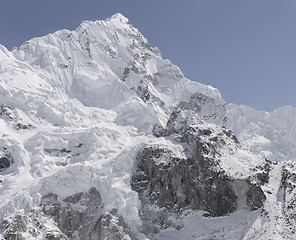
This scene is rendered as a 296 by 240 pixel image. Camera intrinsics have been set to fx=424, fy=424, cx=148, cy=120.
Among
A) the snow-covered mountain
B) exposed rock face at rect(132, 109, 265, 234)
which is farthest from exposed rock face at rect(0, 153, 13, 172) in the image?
exposed rock face at rect(132, 109, 265, 234)

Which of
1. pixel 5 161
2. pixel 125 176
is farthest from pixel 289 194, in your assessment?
pixel 5 161

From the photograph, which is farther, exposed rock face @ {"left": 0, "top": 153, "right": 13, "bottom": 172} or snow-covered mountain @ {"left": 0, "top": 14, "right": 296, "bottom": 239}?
exposed rock face @ {"left": 0, "top": 153, "right": 13, "bottom": 172}

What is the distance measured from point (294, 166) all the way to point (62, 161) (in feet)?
199

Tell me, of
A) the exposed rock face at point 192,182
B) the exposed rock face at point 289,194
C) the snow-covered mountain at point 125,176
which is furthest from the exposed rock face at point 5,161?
the exposed rock face at point 289,194

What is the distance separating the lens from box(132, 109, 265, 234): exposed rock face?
101875 millimetres

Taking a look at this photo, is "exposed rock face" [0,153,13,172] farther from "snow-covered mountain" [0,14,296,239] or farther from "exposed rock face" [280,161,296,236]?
"exposed rock face" [280,161,296,236]

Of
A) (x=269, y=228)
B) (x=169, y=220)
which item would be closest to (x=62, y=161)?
(x=169, y=220)

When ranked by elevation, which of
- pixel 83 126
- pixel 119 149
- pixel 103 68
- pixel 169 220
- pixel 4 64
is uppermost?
pixel 103 68

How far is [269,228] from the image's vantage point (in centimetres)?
9144

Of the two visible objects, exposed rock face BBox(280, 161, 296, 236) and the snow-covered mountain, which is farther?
the snow-covered mountain

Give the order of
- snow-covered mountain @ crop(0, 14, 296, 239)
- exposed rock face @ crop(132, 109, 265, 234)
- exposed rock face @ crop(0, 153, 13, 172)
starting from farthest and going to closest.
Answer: exposed rock face @ crop(0, 153, 13, 172) < exposed rock face @ crop(132, 109, 265, 234) < snow-covered mountain @ crop(0, 14, 296, 239)

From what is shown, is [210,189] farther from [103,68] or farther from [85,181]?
[103,68]

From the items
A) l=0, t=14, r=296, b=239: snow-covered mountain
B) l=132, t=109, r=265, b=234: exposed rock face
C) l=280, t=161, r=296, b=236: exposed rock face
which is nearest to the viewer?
l=280, t=161, r=296, b=236: exposed rock face

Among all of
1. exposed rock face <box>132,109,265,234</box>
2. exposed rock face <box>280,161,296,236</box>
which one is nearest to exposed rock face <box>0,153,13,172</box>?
exposed rock face <box>132,109,265,234</box>
